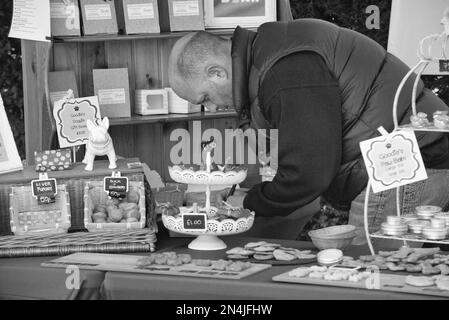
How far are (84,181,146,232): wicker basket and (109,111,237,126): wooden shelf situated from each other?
957 millimetres

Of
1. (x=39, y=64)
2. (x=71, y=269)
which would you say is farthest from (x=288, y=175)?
(x=39, y=64)

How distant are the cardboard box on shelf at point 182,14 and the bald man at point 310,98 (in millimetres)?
1048

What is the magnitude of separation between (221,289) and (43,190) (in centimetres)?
91

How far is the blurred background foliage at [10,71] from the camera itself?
575cm

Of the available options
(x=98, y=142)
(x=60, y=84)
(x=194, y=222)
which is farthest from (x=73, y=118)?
(x=194, y=222)

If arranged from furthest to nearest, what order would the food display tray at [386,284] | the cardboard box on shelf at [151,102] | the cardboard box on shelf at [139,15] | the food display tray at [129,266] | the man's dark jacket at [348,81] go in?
the cardboard box on shelf at [151,102] < the cardboard box on shelf at [139,15] < the man's dark jacket at [348,81] < the food display tray at [129,266] < the food display tray at [386,284]

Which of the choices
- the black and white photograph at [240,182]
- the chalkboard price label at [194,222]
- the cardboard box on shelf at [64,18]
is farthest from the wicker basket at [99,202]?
the cardboard box on shelf at [64,18]

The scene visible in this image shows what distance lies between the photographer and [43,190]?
123 inches

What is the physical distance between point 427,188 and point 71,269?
1.28 m

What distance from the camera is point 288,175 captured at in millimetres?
2979

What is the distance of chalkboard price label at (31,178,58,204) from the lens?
313 centimetres

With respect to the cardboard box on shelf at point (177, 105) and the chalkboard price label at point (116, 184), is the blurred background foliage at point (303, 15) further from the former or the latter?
the chalkboard price label at point (116, 184)
